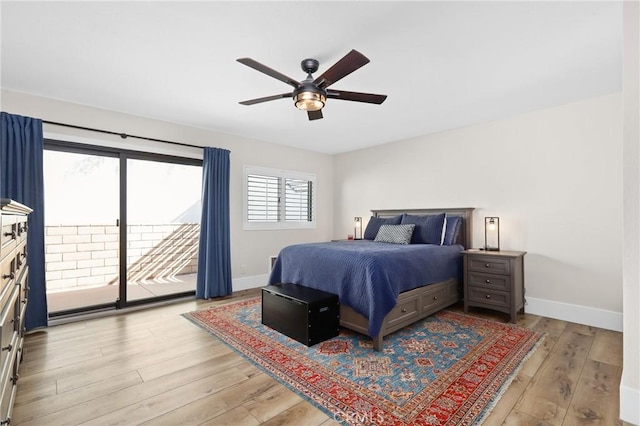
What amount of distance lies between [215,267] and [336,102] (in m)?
2.83

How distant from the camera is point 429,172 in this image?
4.73 meters

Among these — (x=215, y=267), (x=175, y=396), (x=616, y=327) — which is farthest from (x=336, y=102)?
(x=616, y=327)

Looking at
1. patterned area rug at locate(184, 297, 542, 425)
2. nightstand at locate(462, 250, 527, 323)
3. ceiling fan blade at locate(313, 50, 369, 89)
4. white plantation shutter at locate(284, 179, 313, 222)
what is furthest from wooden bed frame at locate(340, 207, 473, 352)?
white plantation shutter at locate(284, 179, 313, 222)

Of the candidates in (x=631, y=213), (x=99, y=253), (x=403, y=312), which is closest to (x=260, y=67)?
(x=631, y=213)

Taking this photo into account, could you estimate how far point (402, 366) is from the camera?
2.36m

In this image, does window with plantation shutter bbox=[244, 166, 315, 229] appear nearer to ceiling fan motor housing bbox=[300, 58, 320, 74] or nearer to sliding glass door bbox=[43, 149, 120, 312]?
sliding glass door bbox=[43, 149, 120, 312]

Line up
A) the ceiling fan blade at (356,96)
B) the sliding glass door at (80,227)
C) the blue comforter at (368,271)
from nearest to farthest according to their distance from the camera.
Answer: the ceiling fan blade at (356,96) → the blue comforter at (368,271) → the sliding glass door at (80,227)

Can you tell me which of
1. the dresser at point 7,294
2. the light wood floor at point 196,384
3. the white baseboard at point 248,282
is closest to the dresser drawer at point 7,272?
the dresser at point 7,294

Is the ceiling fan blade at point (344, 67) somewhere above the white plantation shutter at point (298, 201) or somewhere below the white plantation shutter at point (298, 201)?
above

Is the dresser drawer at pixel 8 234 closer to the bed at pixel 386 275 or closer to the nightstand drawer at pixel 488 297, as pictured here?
the bed at pixel 386 275

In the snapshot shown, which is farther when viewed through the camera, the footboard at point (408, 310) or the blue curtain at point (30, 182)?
the blue curtain at point (30, 182)

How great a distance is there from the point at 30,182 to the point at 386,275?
12.3 ft

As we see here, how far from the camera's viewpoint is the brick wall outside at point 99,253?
410 centimetres

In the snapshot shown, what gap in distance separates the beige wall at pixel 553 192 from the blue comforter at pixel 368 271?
3.23ft
